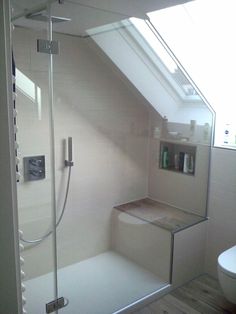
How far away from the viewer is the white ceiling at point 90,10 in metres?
1.91

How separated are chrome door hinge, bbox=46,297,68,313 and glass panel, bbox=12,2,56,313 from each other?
0.05 m

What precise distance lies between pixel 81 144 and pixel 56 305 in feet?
4.26

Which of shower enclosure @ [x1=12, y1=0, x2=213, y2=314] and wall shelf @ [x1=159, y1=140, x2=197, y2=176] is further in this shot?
wall shelf @ [x1=159, y1=140, x2=197, y2=176]

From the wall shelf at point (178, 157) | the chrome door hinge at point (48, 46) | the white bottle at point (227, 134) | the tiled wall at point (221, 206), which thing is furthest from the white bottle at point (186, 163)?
the chrome door hinge at point (48, 46)

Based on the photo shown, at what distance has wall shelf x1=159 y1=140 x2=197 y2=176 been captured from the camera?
2.82 m

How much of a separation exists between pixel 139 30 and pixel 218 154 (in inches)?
49.0

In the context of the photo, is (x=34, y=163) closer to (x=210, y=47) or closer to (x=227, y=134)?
(x=227, y=134)

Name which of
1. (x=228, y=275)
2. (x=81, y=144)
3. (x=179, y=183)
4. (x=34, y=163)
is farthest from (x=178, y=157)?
(x=34, y=163)

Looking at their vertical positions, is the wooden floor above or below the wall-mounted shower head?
below

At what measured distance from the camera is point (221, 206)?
2588 millimetres

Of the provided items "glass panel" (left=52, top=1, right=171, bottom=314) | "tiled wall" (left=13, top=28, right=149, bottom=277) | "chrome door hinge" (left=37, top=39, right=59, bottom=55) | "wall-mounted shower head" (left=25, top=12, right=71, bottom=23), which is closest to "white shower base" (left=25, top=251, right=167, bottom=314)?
"glass panel" (left=52, top=1, right=171, bottom=314)

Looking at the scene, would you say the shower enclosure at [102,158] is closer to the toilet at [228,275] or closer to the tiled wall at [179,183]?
the tiled wall at [179,183]

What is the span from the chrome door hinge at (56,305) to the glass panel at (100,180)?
2.0 inches

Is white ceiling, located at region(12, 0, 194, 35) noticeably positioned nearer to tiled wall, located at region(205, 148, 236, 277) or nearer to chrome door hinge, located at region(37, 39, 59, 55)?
chrome door hinge, located at region(37, 39, 59, 55)
